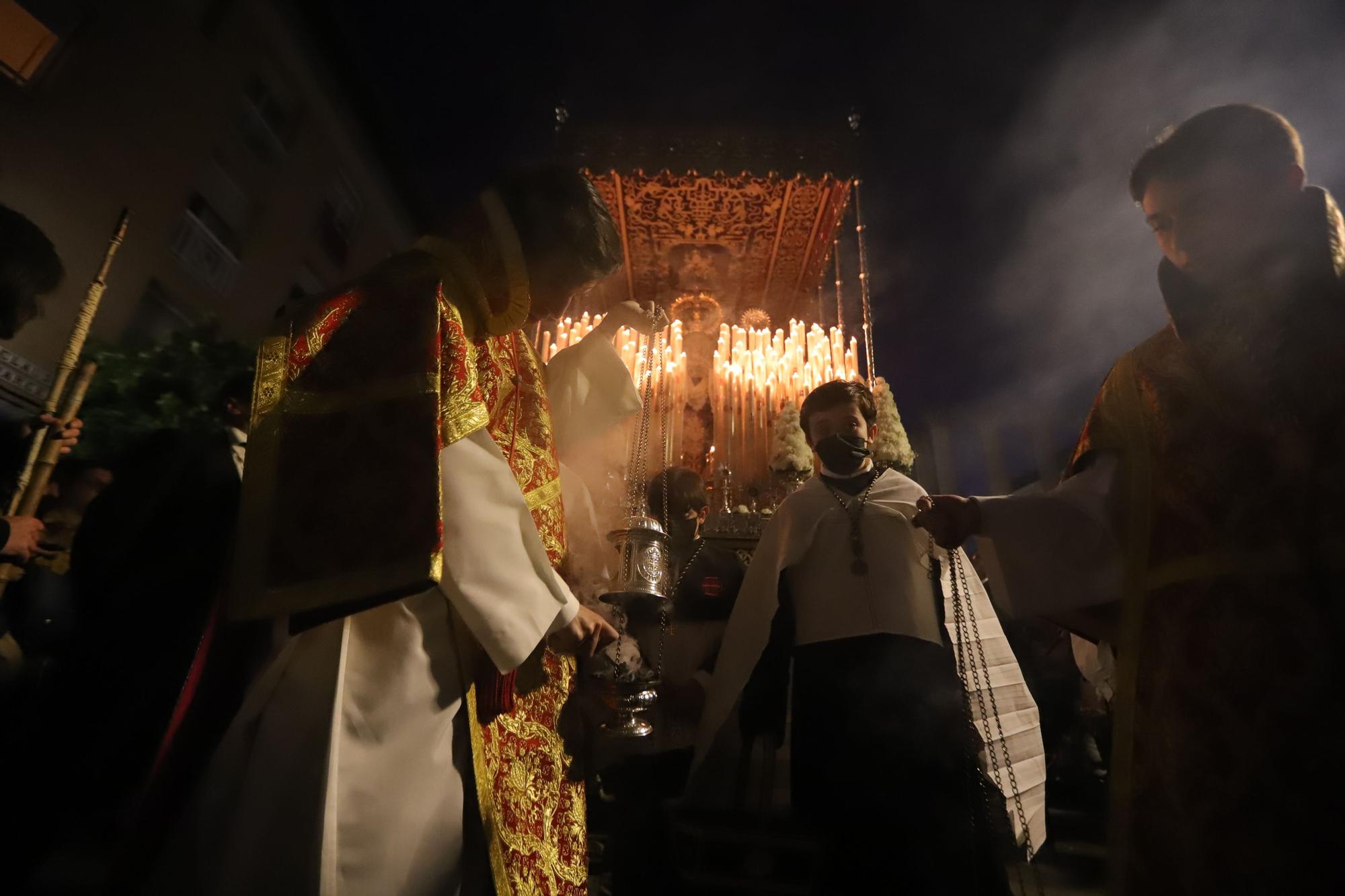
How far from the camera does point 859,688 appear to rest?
6.39 ft

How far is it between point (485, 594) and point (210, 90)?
668 centimetres

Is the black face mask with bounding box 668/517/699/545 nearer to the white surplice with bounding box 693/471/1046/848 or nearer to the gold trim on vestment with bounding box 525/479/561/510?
the white surplice with bounding box 693/471/1046/848

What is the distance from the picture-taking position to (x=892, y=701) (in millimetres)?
1934

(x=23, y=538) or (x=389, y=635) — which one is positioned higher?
(x=23, y=538)

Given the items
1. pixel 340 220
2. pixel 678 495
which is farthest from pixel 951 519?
pixel 340 220

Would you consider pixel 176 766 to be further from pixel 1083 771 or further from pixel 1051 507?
pixel 1083 771

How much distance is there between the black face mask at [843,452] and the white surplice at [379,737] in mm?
1536

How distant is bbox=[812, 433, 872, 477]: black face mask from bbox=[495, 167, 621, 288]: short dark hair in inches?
50.1

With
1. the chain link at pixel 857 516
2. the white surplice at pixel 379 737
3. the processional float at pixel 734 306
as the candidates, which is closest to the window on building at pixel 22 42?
the processional float at pixel 734 306

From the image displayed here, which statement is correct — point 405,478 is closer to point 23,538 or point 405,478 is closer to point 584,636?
point 584,636

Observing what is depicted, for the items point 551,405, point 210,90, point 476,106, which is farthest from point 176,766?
point 210,90

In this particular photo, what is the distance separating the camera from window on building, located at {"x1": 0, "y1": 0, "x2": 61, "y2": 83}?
124 inches

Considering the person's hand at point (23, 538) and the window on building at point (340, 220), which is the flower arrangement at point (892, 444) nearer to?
the person's hand at point (23, 538)

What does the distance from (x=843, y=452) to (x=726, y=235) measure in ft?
16.4
